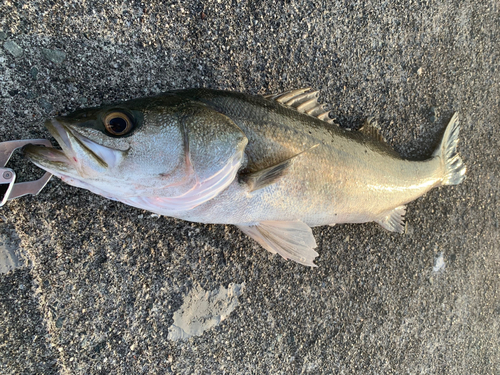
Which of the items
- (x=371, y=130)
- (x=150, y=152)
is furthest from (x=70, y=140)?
(x=371, y=130)

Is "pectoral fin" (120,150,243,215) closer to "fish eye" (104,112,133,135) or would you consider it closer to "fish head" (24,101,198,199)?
"fish head" (24,101,198,199)

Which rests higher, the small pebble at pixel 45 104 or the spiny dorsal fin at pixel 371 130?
the small pebble at pixel 45 104

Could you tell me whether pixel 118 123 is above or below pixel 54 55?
below

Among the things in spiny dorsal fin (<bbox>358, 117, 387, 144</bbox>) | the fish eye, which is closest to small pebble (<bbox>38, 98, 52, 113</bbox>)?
the fish eye

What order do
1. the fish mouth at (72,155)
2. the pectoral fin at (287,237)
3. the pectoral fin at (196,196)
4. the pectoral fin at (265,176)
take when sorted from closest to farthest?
the fish mouth at (72,155), the pectoral fin at (196,196), the pectoral fin at (265,176), the pectoral fin at (287,237)

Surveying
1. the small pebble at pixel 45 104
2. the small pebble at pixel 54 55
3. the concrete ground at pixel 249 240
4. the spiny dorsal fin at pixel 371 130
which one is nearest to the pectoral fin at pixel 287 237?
the concrete ground at pixel 249 240

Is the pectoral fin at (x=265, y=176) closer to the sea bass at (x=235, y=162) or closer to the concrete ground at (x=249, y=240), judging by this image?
the sea bass at (x=235, y=162)

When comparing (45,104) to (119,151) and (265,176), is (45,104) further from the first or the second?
(265,176)
